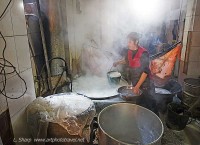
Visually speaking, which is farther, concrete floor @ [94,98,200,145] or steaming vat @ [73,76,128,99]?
steaming vat @ [73,76,128,99]

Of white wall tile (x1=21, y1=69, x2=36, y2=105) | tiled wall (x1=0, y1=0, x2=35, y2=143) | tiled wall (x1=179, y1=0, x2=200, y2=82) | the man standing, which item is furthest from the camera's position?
tiled wall (x1=179, y1=0, x2=200, y2=82)

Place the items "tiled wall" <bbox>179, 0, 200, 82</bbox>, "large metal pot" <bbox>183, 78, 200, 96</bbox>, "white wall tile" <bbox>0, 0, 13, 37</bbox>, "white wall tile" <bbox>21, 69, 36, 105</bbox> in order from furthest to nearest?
"tiled wall" <bbox>179, 0, 200, 82</bbox>, "large metal pot" <bbox>183, 78, 200, 96</bbox>, "white wall tile" <bbox>21, 69, 36, 105</bbox>, "white wall tile" <bbox>0, 0, 13, 37</bbox>

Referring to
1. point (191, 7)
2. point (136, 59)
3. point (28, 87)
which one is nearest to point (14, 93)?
point (28, 87)

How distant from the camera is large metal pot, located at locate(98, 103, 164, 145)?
2.18m

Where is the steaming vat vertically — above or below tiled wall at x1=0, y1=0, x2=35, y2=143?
below

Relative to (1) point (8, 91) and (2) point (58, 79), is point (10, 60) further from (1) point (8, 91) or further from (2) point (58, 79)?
(2) point (58, 79)

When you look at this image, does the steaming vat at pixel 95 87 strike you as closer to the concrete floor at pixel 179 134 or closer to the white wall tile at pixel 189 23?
the concrete floor at pixel 179 134


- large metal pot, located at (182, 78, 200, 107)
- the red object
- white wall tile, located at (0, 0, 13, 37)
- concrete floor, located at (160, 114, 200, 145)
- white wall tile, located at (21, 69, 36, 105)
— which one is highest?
white wall tile, located at (0, 0, 13, 37)

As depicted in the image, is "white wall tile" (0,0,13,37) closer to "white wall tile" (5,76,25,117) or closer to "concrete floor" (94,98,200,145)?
"white wall tile" (5,76,25,117)

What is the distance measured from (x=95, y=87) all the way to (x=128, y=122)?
215cm

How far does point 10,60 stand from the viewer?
7.51 feet

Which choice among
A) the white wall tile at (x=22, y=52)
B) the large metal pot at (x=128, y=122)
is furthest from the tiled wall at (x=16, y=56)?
the large metal pot at (x=128, y=122)

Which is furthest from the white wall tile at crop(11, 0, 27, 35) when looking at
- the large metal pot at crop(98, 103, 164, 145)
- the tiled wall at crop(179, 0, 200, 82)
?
Result: the tiled wall at crop(179, 0, 200, 82)

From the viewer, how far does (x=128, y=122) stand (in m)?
2.33
